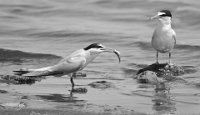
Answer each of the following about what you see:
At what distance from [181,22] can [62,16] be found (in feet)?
14.1

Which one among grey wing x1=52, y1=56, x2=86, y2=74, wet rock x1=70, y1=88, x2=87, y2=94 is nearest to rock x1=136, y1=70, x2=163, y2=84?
grey wing x1=52, y1=56, x2=86, y2=74

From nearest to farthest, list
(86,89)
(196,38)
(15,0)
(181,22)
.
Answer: (86,89) → (196,38) → (181,22) → (15,0)

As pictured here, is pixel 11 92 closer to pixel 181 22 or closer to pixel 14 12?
pixel 181 22

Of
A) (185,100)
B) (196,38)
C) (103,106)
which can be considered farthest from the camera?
(196,38)

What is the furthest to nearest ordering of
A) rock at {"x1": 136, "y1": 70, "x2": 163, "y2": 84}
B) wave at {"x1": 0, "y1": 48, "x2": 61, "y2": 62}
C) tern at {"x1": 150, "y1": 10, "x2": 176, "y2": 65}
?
wave at {"x1": 0, "y1": 48, "x2": 61, "y2": 62}
tern at {"x1": 150, "y1": 10, "x2": 176, "y2": 65}
rock at {"x1": 136, "y1": 70, "x2": 163, "y2": 84}

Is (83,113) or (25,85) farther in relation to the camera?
(25,85)

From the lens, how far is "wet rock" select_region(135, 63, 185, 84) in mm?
11852

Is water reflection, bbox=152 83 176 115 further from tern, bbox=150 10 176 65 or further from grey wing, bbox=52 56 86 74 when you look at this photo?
tern, bbox=150 10 176 65

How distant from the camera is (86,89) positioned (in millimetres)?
10695

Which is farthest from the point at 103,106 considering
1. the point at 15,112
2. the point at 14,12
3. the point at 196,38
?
the point at 14,12

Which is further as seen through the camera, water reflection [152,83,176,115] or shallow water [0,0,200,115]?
shallow water [0,0,200,115]

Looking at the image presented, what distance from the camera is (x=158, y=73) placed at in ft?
41.8

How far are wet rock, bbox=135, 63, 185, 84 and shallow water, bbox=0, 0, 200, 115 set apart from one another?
22cm

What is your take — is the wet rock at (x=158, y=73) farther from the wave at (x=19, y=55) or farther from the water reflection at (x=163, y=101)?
the wave at (x=19, y=55)
